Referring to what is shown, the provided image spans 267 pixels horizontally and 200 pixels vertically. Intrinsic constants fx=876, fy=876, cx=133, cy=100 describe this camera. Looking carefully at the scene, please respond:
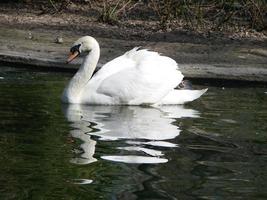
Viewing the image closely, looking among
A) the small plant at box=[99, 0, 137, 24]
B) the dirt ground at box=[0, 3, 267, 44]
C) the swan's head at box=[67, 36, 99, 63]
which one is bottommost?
the dirt ground at box=[0, 3, 267, 44]

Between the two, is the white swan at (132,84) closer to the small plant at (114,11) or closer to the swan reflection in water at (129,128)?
the swan reflection in water at (129,128)

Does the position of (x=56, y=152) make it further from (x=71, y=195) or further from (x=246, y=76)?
(x=246, y=76)

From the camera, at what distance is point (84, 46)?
10.8 metres

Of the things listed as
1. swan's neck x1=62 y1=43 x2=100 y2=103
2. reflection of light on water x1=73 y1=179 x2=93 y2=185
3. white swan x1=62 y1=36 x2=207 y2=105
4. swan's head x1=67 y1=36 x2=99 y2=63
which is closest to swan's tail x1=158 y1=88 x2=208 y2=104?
white swan x1=62 y1=36 x2=207 y2=105

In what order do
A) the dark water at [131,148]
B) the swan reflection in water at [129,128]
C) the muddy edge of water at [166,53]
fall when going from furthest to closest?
1. the muddy edge of water at [166,53]
2. the swan reflection in water at [129,128]
3. the dark water at [131,148]

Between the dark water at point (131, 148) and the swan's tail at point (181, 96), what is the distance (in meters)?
0.13

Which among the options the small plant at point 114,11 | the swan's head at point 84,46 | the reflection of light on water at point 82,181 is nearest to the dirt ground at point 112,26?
the small plant at point 114,11

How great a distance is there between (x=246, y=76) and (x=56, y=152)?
17.7 feet

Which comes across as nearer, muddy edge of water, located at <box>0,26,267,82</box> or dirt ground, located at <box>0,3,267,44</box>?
muddy edge of water, located at <box>0,26,267,82</box>

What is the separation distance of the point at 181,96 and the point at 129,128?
2.12 meters

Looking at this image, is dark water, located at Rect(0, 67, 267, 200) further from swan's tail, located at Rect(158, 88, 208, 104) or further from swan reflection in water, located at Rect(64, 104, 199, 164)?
swan's tail, located at Rect(158, 88, 208, 104)

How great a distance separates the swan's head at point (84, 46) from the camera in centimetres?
1073

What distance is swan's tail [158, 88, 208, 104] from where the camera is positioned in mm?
10383

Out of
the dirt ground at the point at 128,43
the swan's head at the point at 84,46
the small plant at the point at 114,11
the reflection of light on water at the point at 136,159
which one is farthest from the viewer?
the small plant at the point at 114,11
